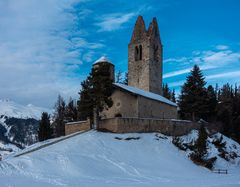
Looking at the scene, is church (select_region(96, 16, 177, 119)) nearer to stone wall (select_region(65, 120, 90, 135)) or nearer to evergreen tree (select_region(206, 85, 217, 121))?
evergreen tree (select_region(206, 85, 217, 121))

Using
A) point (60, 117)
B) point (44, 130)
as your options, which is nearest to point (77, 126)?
point (44, 130)

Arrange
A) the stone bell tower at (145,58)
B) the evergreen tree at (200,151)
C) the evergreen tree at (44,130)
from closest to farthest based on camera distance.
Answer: the evergreen tree at (200,151) < the evergreen tree at (44,130) < the stone bell tower at (145,58)

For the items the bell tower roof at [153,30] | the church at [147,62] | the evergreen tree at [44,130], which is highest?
the bell tower roof at [153,30]

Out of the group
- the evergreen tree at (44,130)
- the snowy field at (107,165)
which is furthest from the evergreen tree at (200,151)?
the evergreen tree at (44,130)

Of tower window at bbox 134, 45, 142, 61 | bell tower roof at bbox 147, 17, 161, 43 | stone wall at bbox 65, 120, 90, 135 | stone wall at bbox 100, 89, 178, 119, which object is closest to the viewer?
stone wall at bbox 65, 120, 90, 135

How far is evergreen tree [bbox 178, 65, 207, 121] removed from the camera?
4686 cm

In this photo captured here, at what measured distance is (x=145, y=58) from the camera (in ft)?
165

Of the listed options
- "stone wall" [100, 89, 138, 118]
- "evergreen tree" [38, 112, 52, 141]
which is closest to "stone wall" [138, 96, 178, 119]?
"stone wall" [100, 89, 138, 118]

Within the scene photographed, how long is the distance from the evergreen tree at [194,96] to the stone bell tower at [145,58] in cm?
516

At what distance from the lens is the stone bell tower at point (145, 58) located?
50.0m

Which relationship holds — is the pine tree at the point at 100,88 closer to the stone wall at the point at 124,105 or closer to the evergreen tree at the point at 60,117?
the stone wall at the point at 124,105

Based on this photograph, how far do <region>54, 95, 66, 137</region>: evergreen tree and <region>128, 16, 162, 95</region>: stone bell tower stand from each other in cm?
1135

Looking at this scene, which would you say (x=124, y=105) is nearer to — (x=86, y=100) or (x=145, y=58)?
(x=86, y=100)

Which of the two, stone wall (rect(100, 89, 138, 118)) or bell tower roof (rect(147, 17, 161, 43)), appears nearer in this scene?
stone wall (rect(100, 89, 138, 118))
